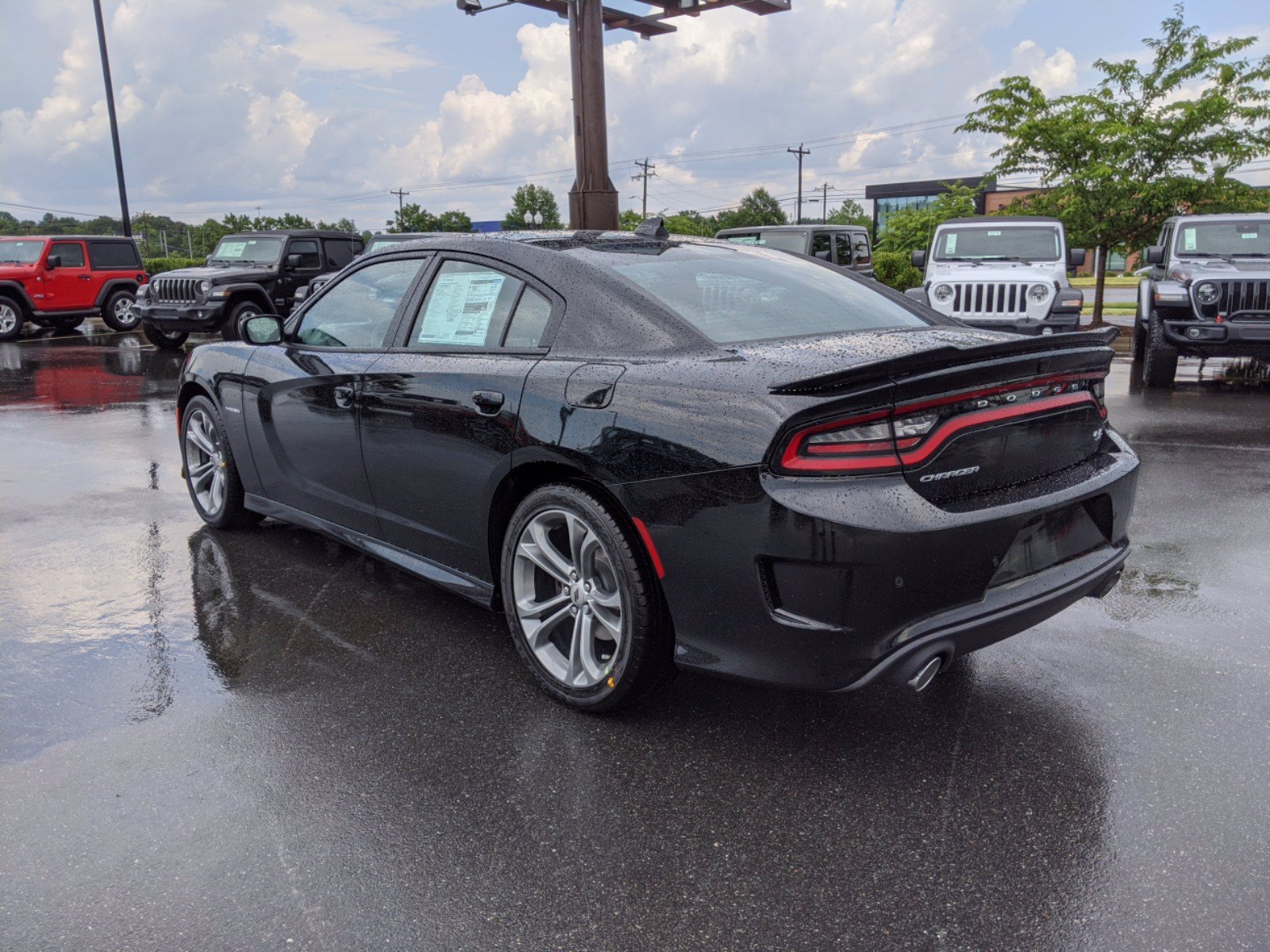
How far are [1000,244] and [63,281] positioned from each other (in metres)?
17.0

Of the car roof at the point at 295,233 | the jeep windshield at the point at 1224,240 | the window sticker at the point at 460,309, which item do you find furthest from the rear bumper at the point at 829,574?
the car roof at the point at 295,233

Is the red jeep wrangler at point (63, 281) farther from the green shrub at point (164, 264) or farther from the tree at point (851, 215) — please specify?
→ the tree at point (851, 215)

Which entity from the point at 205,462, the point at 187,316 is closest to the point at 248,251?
the point at 187,316

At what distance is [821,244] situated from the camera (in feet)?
54.4

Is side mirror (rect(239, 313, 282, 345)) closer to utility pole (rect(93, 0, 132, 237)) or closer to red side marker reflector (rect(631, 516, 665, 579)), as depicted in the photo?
red side marker reflector (rect(631, 516, 665, 579))

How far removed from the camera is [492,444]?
3539 millimetres

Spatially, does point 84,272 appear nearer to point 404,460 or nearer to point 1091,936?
point 404,460

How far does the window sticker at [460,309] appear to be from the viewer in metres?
3.84

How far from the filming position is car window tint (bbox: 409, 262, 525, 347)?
3.79 metres

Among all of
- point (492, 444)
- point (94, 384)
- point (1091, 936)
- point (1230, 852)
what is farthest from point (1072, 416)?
point (94, 384)

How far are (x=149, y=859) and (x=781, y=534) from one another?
1826 millimetres

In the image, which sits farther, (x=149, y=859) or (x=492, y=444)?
(x=492, y=444)

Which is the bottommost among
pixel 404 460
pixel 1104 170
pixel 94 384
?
pixel 94 384

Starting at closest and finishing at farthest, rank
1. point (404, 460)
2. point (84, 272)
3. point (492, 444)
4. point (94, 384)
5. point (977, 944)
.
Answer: point (977, 944) → point (492, 444) → point (404, 460) → point (94, 384) → point (84, 272)
